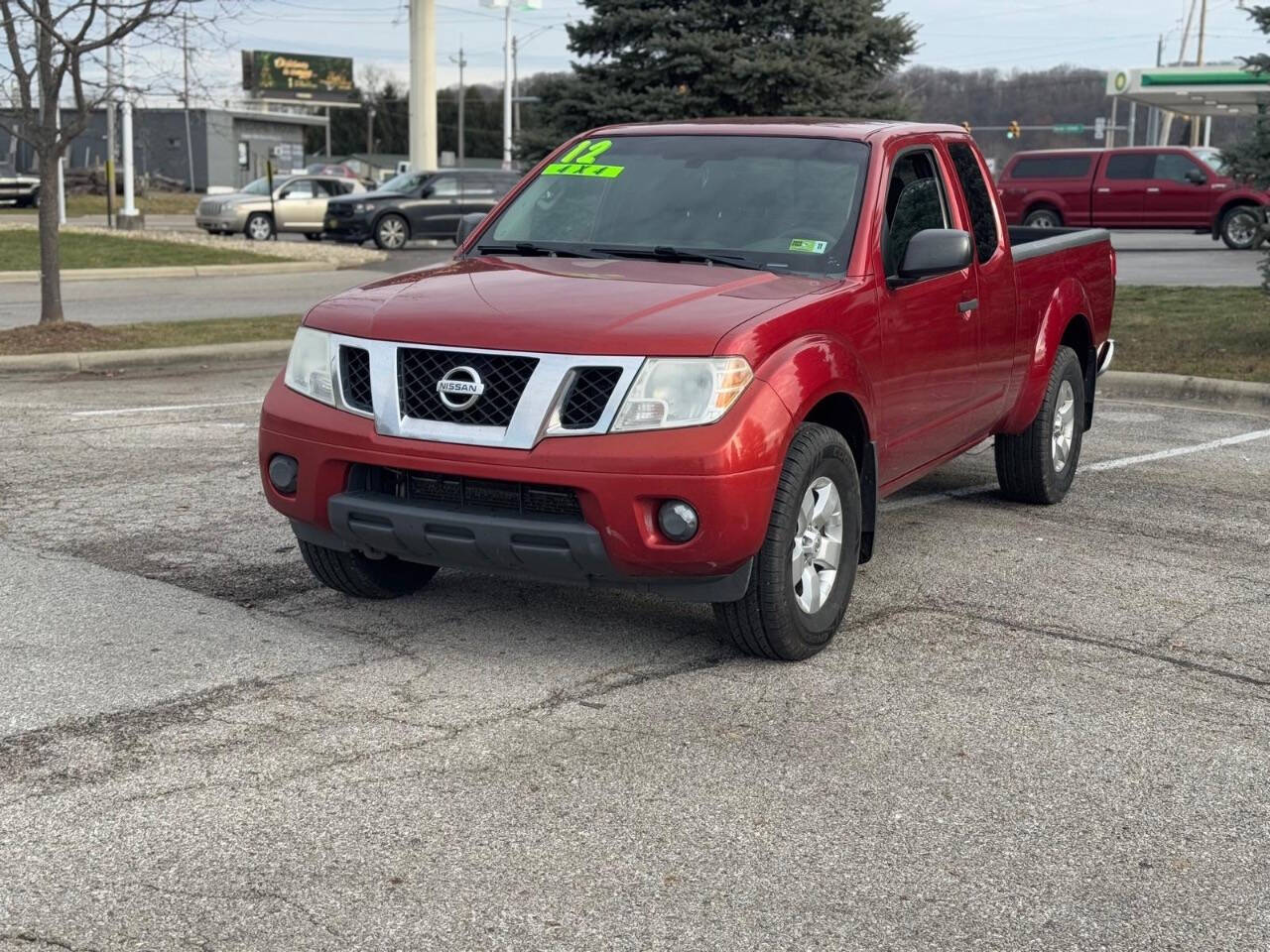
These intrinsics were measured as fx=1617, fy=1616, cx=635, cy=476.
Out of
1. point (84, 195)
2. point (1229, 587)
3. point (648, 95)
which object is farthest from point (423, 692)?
point (84, 195)

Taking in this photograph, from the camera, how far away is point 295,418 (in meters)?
5.36

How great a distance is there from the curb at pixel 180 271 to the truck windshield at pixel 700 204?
17297mm

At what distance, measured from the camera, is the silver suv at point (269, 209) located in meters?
34.5

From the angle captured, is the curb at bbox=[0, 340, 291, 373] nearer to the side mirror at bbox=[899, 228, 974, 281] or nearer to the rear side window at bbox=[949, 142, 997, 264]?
the rear side window at bbox=[949, 142, 997, 264]

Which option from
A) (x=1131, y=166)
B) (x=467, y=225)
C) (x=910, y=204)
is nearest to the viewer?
(x=910, y=204)

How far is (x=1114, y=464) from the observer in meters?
9.33

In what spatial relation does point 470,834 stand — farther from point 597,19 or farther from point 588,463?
point 597,19

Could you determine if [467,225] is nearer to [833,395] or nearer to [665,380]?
[833,395]

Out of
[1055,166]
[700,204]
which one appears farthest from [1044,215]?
[700,204]

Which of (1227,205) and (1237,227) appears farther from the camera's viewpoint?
(1227,205)

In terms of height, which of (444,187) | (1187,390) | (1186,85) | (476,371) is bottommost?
(1187,390)

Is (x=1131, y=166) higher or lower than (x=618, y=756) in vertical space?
higher

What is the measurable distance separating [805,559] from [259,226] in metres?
→ 31.0

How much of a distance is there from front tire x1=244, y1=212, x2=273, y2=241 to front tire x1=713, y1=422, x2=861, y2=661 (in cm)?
3066
